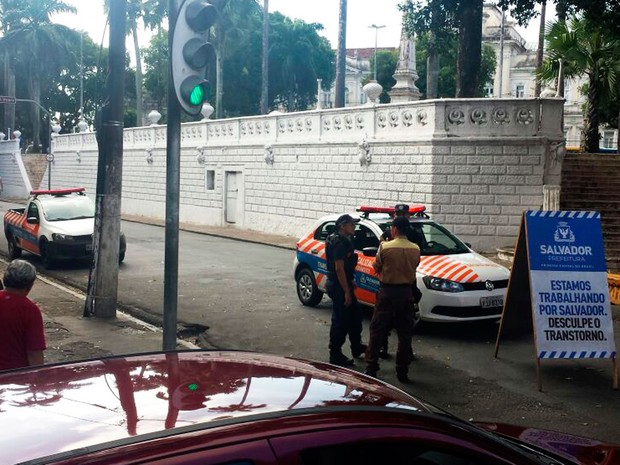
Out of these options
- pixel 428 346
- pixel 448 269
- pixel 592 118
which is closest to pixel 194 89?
pixel 428 346

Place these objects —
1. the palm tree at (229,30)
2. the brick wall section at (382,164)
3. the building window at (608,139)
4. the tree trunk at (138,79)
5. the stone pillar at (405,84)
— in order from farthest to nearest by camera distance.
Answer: the building window at (608,139)
the tree trunk at (138,79)
the palm tree at (229,30)
the stone pillar at (405,84)
the brick wall section at (382,164)

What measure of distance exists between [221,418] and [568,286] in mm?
7116

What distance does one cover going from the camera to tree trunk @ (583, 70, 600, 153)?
27500 millimetres

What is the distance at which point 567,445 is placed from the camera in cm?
380

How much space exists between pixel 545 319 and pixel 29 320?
5551mm

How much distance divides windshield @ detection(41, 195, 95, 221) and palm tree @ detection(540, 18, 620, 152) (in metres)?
16.2

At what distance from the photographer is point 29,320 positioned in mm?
5574

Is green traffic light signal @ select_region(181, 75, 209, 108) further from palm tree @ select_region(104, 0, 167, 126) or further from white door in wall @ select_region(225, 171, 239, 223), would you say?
palm tree @ select_region(104, 0, 167, 126)

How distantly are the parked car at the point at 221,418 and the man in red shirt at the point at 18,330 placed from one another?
2.30 m

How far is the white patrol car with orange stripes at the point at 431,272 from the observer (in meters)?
11.0

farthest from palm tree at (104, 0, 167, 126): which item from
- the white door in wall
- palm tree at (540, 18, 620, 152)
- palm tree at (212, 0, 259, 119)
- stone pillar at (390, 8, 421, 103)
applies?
palm tree at (540, 18, 620, 152)

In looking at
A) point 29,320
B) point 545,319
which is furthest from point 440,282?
point 29,320

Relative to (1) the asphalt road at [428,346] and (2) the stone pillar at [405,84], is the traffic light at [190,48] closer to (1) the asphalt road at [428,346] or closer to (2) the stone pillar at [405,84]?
(1) the asphalt road at [428,346]

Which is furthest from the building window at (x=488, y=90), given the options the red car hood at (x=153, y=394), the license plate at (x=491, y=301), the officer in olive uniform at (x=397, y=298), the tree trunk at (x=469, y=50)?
the red car hood at (x=153, y=394)
